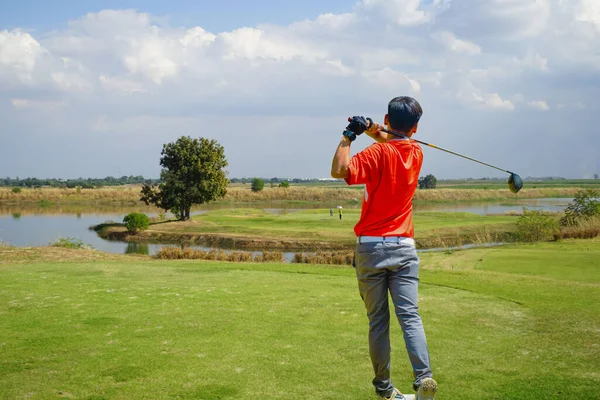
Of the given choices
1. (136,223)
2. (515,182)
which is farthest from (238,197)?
(515,182)

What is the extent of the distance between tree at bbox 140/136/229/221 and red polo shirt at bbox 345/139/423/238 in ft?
150

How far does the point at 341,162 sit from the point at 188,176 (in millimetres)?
46897

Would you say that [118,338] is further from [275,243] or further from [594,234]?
[275,243]

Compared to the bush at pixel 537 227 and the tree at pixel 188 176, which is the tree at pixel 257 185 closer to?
the tree at pixel 188 176

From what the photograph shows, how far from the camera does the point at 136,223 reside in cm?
4481

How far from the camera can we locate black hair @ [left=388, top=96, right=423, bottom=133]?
16.1ft

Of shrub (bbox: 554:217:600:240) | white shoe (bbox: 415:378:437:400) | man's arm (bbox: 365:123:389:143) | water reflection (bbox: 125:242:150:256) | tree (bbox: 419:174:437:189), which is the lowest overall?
water reflection (bbox: 125:242:150:256)

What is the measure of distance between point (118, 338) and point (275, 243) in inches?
1205

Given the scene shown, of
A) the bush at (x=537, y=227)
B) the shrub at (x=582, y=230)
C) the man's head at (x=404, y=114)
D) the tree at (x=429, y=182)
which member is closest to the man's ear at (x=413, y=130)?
the man's head at (x=404, y=114)

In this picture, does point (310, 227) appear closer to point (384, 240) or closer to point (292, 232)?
point (292, 232)

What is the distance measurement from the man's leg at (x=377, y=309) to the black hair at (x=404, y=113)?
3.58ft

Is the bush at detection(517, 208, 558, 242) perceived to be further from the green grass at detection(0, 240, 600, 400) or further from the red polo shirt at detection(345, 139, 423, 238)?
the red polo shirt at detection(345, 139, 423, 238)

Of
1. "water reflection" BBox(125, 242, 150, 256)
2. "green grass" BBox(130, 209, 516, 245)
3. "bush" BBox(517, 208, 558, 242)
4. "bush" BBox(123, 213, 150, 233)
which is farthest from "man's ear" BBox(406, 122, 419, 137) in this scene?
"bush" BBox(123, 213, 150, 233)

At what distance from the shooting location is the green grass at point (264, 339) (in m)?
5.38
